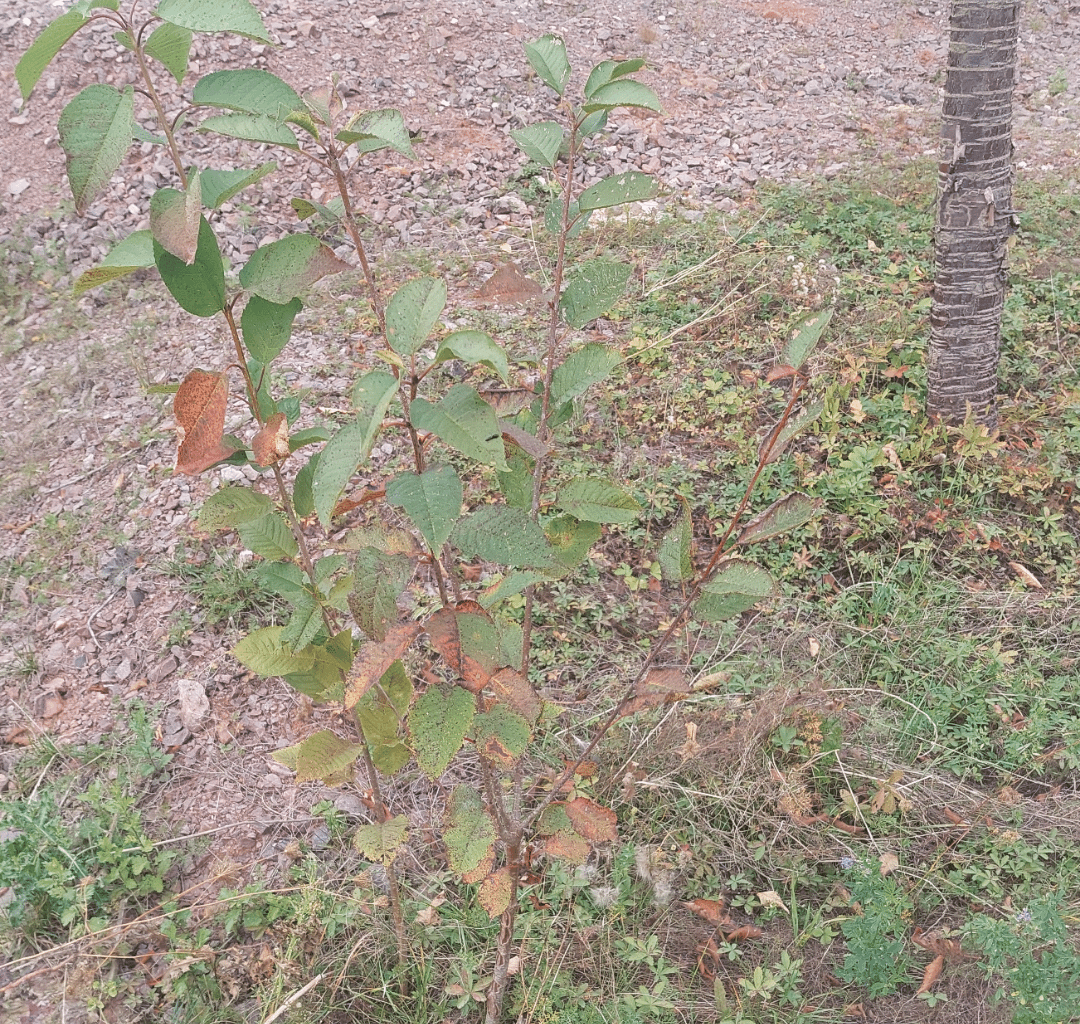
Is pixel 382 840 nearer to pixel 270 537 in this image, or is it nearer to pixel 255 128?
pixel 270 537

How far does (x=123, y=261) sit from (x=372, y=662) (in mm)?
623

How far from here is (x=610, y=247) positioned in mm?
4633

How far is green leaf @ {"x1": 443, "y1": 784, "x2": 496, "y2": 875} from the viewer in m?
1.43

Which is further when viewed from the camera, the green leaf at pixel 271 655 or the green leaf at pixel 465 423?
the green leaf at pixel 271 655

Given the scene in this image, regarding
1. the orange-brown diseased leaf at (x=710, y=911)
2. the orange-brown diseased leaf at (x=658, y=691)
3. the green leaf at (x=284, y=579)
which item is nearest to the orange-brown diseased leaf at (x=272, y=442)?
the green leaf at (x=284, y=579)

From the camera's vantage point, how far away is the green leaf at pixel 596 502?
1342mm

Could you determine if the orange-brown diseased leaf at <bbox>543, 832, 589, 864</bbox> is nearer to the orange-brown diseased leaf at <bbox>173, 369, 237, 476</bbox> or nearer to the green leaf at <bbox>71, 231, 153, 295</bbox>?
the orange-brown diseased leaf at <bbox>173, 369, 237, 476</bbox>

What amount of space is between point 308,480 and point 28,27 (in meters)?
6.39

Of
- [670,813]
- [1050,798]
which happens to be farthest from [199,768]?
[1050,798]

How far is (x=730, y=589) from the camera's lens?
139cm

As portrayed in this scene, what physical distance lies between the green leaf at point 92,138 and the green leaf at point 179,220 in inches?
2.6

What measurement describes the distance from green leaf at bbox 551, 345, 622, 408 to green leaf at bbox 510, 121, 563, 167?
0.98 ft

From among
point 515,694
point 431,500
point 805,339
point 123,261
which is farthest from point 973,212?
point 123,261

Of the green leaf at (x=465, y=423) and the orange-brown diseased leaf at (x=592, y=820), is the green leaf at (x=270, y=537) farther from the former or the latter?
the orange-brown diseased leaf at (x=592, y=820)
